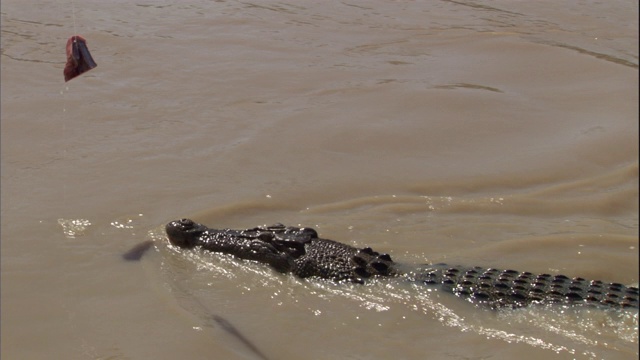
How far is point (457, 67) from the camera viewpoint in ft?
28.9

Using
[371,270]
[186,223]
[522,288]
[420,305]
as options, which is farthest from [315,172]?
[522,288]

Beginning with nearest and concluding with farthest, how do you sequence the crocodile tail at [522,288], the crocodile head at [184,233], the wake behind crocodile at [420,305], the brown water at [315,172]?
the wake behind crocodile at [420,305] < the crocodile tail at [522,288] < the brown water at [315,172] < the crocodile head at [184,233]

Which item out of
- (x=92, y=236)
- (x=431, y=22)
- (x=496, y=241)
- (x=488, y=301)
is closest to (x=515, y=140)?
(x=496, y=241)

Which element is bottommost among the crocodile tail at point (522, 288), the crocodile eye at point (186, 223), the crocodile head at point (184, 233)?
the crocodile head at point (184, 233)

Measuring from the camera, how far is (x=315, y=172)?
21.2ft

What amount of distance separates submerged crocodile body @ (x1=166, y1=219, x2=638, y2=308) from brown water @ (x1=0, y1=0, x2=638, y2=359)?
0.27 ft

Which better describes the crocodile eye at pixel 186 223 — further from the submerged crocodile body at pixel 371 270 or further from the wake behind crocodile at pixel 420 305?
the wake behind crocodile at pixel 420 305

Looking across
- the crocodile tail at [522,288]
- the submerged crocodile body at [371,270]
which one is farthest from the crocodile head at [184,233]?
the crocodile tail at [522,288]

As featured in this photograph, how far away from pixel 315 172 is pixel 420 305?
2.02 meters

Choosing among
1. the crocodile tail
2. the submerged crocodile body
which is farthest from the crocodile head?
the crocodile tail

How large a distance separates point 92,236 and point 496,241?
2600mm

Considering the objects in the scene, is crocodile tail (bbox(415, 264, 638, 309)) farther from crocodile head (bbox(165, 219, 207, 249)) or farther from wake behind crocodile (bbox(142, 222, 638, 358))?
crocodile head (bbox(165, 219, 207, 249))

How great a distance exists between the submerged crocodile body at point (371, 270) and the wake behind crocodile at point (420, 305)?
42 mm

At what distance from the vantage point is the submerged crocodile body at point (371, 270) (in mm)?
4426
